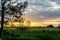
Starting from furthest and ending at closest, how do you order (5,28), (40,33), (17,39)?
(5,28)
(40,33)
(17,39)

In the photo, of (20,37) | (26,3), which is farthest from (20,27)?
(26,3)

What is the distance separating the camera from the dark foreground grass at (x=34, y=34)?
1959cm

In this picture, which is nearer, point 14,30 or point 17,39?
point 17,39

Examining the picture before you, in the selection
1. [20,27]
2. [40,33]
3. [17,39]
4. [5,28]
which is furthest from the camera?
[5,28]

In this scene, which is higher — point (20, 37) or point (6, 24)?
point (6, 24)

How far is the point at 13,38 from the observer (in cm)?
1991

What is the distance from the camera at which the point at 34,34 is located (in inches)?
811

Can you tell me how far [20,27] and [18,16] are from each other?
390 centimetres

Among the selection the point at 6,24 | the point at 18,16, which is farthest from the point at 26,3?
the point at 6,24

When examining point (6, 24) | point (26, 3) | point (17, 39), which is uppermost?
point (26, 3)

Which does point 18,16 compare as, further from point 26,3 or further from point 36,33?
point 36,33

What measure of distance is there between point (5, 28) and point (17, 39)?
6110mm

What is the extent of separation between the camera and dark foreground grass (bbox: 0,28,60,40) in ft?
64.3

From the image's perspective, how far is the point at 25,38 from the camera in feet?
62.8
